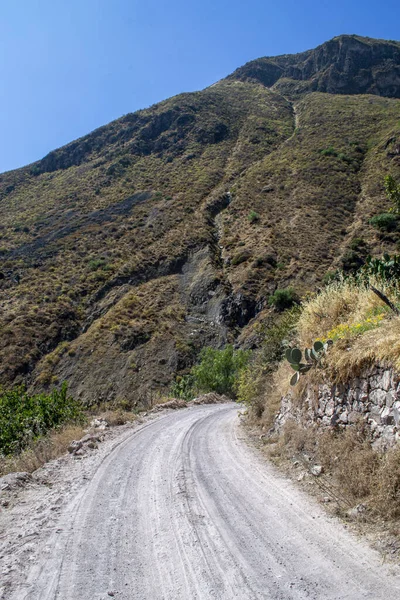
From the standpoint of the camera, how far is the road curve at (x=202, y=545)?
3.25 m

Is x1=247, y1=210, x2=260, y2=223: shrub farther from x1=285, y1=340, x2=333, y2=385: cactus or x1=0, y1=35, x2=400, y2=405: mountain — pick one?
x1=285, y1=340, x2=333, y2=385: cactus

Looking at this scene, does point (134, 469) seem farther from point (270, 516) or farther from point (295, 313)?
point (295, 313)

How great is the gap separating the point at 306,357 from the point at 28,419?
878 centimetres

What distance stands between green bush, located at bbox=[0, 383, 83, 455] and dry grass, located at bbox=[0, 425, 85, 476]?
1.05 m

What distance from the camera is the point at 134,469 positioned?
275 inches

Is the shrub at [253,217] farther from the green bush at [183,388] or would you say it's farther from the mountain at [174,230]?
the green bush at [183,388]

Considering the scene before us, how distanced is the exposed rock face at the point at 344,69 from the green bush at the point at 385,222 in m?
70.0

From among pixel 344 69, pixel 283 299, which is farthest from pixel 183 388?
pixel 344 69

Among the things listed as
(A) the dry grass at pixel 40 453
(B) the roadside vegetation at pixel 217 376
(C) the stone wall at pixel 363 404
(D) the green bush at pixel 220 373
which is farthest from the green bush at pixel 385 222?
(A) the dry grass at pixel 40 453

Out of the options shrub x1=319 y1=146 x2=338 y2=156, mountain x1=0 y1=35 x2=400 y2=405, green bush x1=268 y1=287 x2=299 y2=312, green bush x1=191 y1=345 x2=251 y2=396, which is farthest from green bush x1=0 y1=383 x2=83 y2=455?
shrub x1=319 y1=146 x2=338 y2=156

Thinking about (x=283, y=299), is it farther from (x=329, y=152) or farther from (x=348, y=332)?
(x=329, y=152)

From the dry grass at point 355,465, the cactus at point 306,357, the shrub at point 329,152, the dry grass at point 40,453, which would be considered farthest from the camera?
the shrub at point 329,152

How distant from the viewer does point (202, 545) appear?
4047mm

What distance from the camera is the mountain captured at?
3300cm
